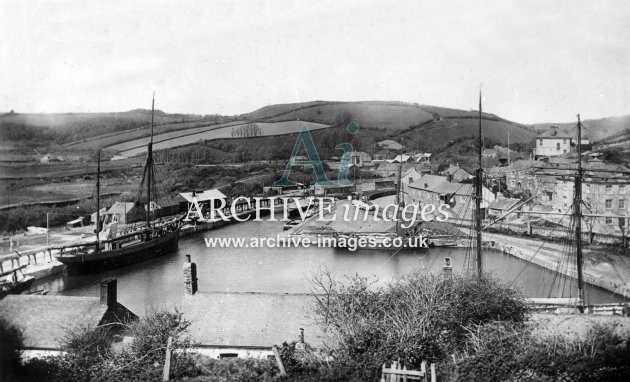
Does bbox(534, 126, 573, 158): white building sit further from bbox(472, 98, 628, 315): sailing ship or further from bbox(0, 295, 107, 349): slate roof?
bbox(0, 295, 107, 349): slate roof

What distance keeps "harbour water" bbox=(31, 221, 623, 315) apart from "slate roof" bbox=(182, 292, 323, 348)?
128 cm

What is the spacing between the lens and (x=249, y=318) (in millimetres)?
11188

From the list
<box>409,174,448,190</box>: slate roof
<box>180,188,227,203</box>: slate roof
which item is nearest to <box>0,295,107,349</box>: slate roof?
<box>180,188,227,203</box>: slate roof

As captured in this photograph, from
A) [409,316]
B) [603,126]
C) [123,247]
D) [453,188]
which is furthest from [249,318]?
[603,126]

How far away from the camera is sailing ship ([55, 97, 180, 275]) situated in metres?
15.3

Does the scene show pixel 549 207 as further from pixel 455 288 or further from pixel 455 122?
pixel 455 288

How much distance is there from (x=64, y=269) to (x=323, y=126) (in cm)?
837

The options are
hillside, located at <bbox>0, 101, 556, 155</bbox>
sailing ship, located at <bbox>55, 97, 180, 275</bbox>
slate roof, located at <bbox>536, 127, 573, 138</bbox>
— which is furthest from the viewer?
sailing ship, located at <bbox>55, 97, 180, 275</bbox>

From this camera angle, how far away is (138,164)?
48.6 feet

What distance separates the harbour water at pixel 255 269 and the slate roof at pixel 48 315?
1663 mm

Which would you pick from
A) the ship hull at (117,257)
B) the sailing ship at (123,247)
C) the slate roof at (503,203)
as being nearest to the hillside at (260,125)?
the sailing ship at (123,247)

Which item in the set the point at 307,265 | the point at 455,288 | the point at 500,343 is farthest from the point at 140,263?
the point at 500,343

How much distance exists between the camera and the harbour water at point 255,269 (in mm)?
13273

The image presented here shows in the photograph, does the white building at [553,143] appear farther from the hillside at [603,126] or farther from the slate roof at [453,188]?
the slate roof at [453,188]
